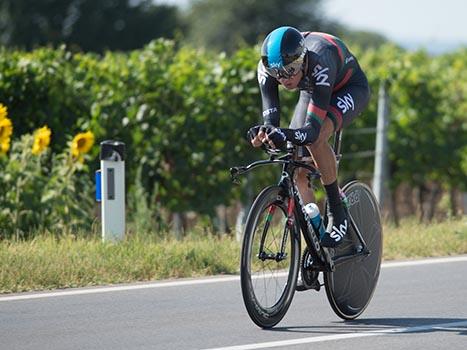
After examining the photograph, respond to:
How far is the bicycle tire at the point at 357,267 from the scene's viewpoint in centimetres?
754

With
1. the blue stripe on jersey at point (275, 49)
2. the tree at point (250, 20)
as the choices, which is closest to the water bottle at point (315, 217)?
the blue stripe on jersey at point (275, 49)

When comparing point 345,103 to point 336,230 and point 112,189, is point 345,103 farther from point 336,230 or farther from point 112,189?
point 112,189

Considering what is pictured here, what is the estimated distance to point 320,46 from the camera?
7.19 metres

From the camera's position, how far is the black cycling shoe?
7.30 m

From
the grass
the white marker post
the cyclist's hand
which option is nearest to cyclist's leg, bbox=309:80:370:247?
the cyclist's hand

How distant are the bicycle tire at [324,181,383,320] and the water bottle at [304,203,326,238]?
298mm

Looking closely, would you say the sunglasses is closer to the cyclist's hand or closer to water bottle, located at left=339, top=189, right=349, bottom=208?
the cyclist's hand

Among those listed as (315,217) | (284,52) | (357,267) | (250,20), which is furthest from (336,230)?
(250,20)

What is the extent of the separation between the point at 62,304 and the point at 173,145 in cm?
568

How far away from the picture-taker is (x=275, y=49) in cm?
692

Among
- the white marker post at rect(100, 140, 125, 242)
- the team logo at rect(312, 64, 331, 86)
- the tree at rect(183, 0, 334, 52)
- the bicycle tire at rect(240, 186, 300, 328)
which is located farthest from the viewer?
the tree at rect(183, 0, 334, 52)

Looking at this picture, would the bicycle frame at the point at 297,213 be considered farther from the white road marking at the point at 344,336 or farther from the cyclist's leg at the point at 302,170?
the white road marking at the point at 344,336

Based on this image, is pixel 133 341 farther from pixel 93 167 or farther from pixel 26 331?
pixel 93 167

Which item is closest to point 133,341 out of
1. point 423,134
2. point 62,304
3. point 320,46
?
point 62,304
